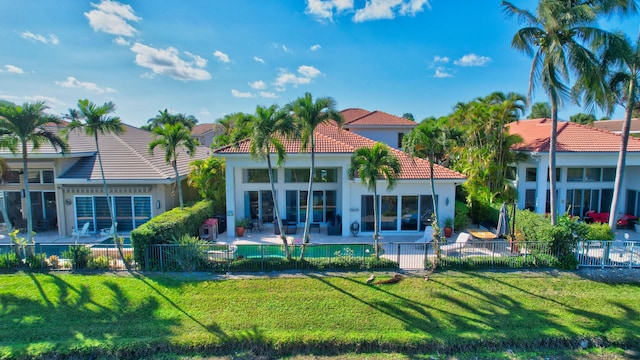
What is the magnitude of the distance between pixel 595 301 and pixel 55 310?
18766mm

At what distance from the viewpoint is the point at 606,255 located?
13086mm

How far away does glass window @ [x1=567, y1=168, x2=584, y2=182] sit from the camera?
69.6 feet

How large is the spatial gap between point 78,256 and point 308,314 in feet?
32.8

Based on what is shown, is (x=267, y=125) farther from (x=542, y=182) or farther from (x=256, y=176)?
(x=542, y=182)

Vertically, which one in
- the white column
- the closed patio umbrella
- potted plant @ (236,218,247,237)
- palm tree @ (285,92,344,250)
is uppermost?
palm tree @ (285,92,344,250)

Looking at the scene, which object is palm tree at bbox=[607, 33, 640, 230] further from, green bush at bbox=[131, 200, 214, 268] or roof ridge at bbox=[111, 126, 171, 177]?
roof ridge at bbox=[111, 126, 171, 177]

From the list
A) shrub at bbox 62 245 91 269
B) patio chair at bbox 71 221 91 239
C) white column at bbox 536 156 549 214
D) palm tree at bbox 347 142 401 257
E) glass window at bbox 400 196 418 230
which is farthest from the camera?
white column at bbox 536 156 549 214

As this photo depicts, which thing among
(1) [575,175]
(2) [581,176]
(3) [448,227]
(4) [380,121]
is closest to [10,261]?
(3) [448,227]

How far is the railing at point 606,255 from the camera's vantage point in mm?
13078

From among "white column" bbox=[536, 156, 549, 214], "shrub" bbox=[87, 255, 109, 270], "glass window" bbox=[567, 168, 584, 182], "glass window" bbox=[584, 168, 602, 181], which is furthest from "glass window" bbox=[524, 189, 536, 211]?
"shrub" bbox=[87, 255, 109, 270]

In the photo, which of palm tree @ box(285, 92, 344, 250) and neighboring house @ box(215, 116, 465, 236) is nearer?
palm tree @ box(285, 92, 344, 250)

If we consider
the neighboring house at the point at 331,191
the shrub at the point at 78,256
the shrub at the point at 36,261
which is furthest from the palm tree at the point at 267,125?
the shrub at the point at 36,261

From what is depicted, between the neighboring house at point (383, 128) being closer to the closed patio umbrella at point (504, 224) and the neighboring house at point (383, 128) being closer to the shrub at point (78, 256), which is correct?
the closed patio umbrella at point (504, 224)

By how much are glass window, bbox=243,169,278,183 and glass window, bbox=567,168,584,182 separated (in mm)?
19590
